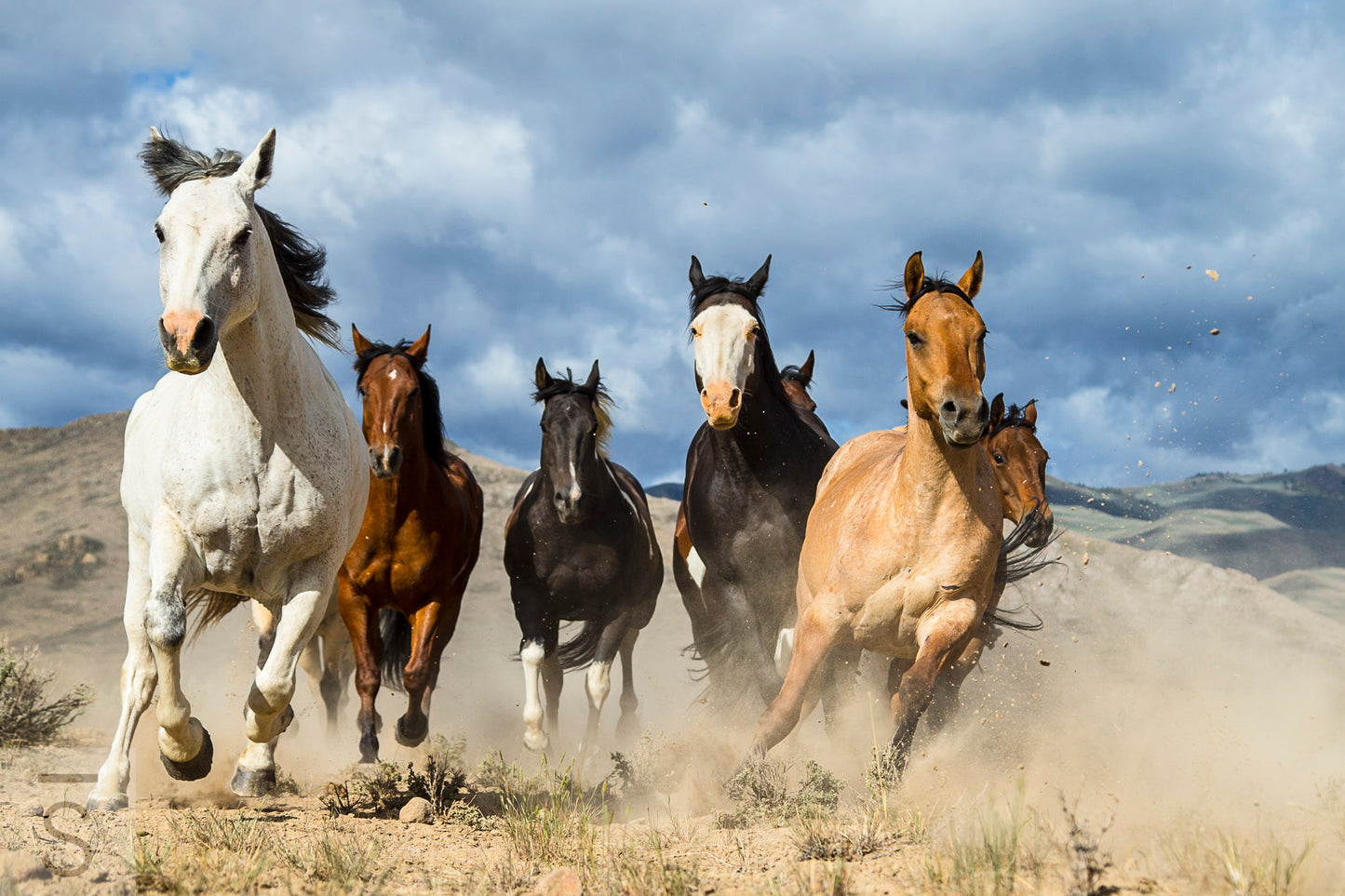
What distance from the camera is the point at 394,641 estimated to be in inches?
313

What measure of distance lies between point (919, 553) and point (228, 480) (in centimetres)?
313

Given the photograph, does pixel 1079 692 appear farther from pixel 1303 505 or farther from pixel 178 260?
pixel 1303 505

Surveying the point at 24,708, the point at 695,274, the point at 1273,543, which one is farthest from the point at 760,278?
the point at 1273,543

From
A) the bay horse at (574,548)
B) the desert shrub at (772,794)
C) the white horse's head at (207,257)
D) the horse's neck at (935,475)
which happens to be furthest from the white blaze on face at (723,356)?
the white horse's head at (207,257)

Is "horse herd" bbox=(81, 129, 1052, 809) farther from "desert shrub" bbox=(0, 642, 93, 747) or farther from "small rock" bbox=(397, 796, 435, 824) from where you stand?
"desert shrub" bbox=(0, 642, 93, 747)

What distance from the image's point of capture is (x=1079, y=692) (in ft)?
27.1

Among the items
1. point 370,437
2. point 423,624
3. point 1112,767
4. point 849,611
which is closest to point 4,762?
point 423,624

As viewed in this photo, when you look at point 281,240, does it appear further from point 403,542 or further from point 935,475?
point 935,475

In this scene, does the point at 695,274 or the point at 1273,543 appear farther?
the point at 1273,543

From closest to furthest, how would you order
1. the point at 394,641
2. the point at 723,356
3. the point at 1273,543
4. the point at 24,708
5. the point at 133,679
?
the point at 133,679 < the point at 723,356 < the point at 394,641 < the point at 24,708 < the point at 1273,543

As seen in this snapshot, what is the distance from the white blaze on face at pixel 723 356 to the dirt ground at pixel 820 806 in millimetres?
2006

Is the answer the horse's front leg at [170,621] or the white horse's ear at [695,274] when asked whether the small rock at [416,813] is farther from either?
the white horse's ear at [695,274]

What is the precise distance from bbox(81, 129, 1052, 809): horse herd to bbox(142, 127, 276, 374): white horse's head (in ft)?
0.04

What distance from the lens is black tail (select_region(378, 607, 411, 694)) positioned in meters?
7.89
